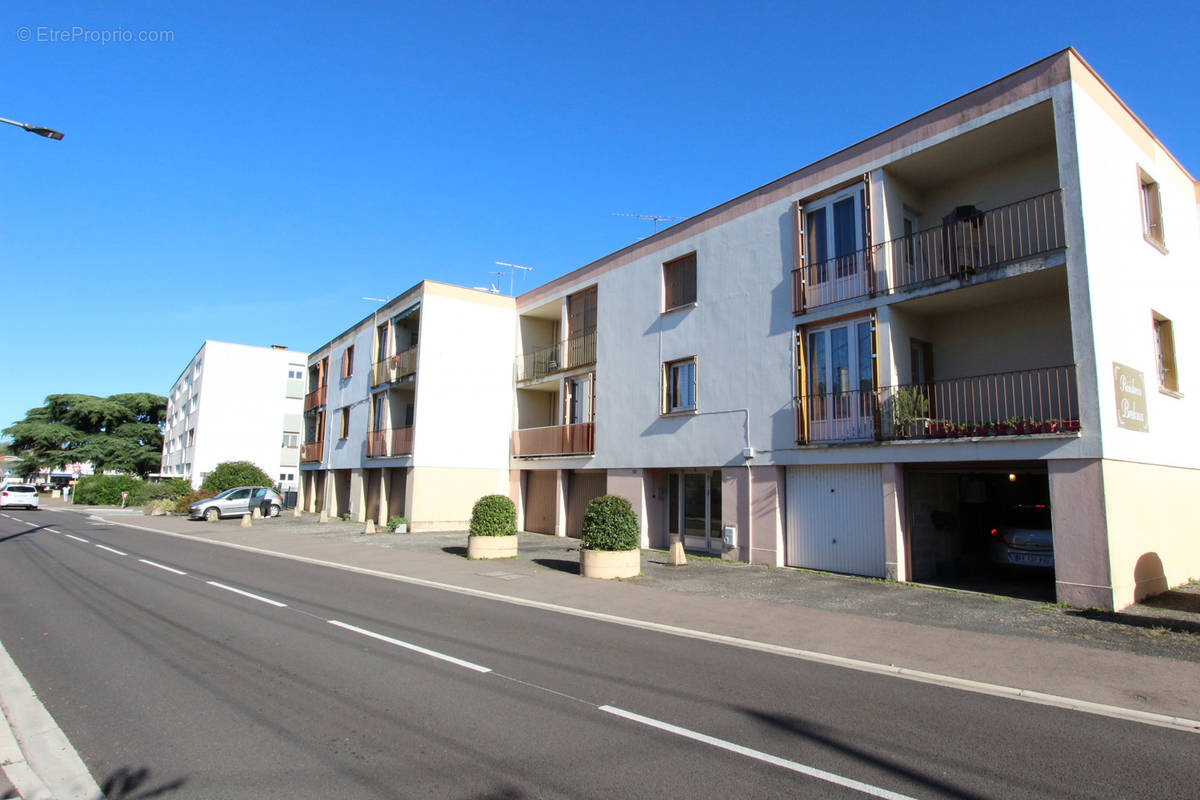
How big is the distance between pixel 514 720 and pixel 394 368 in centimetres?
2461

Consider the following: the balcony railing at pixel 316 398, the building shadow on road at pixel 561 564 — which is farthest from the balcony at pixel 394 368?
the building shadow on road at pixel 561 564

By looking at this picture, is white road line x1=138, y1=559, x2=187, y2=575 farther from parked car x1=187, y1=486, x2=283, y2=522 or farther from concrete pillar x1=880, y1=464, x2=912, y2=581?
parked car x1=187, y1=486, x2=283, y2=522

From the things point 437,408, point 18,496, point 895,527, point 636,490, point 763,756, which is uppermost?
point 437,408

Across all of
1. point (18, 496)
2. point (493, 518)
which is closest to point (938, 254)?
point (493, 518)

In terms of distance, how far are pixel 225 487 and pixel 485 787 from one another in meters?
39.9

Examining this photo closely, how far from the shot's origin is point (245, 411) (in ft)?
187

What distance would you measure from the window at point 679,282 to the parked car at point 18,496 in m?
41.3

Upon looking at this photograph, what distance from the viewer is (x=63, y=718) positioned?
17.2ft

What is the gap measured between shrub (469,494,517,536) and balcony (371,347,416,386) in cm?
1129

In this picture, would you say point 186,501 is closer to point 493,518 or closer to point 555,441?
point 555,441

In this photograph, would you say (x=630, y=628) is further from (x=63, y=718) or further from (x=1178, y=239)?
(x=1178, y=239)

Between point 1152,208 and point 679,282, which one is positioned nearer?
point 1152,208

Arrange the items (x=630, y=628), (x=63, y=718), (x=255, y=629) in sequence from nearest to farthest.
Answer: (x=63, y=718)
(x=255, y=629)
(x=630, y=628)

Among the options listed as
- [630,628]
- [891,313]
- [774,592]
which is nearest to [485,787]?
[630,628]
